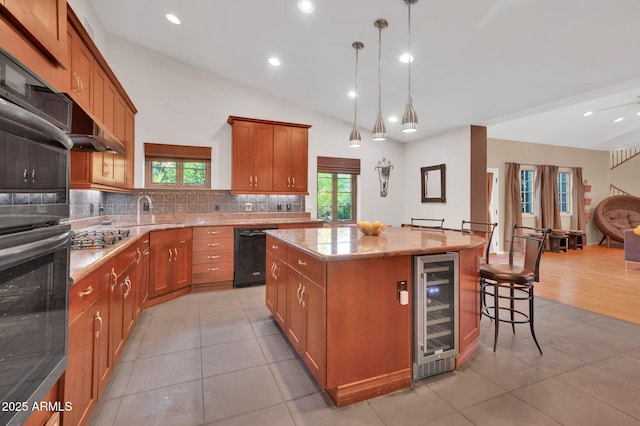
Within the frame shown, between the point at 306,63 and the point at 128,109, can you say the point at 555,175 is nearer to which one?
the point at 306,63

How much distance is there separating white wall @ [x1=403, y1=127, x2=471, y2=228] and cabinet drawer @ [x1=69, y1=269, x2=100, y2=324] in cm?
496

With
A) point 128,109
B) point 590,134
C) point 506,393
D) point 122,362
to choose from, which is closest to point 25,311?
point 122,362

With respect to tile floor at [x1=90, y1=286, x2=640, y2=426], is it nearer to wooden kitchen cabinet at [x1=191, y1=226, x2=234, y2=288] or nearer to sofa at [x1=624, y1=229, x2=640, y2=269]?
wooden kitchen cabinet at [x1=191, y1=226, x2=234, y2=288]

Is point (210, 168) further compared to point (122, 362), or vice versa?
point (210, 168)

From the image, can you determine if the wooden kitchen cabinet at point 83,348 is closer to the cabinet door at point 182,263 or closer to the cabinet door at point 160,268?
the cabinet door at point 160,268

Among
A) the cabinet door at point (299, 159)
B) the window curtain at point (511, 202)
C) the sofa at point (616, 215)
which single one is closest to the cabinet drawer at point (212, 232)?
the cabinet door at point (299, 159)

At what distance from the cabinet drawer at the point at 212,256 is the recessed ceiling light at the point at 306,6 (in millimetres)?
3014

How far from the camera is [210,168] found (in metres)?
4.59

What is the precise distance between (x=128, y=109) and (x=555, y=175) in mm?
9550

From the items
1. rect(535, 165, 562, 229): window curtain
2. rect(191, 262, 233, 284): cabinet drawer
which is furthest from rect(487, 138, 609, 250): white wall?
rect(191, 262, 233, 284): cabinet drawer

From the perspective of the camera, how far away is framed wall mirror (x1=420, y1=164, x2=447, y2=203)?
17.4ft

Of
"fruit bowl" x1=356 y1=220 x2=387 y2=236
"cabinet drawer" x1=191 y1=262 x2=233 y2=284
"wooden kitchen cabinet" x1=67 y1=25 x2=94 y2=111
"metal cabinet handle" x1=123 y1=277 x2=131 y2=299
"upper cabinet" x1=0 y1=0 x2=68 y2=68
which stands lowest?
"cabinet drawer" x1=191 y1=262 x2=233 y2=284

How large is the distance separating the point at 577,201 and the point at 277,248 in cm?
919

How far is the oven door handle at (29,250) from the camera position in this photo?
0.68 m
